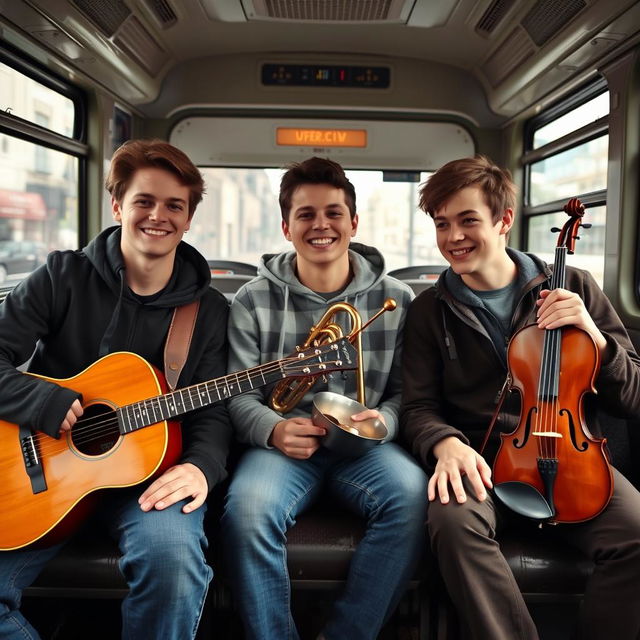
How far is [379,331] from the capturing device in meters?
2.51

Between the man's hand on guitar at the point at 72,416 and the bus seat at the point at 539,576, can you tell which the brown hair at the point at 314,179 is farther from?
the bus seat at the point at 539,576

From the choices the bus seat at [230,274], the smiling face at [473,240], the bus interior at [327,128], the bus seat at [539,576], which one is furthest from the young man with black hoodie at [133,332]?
the bus seat at [230,274]

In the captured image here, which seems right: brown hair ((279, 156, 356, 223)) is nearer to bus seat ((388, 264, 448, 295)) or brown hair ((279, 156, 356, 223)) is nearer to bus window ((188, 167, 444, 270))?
bus seat ((388, 264, 448, 295))

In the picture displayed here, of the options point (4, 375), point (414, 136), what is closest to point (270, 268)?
point (4, 375)

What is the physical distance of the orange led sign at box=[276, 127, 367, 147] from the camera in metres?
4.37

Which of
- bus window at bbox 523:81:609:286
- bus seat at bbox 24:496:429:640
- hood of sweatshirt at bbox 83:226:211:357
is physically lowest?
bus seat at bbox 24:496:429:640

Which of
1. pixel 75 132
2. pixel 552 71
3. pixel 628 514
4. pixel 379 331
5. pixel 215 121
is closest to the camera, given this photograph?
pixel 628 514

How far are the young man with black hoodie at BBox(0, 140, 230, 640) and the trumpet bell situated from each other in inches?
15.9

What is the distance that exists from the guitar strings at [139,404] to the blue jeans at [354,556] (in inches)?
12.9

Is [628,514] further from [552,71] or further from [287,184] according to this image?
[552,71]

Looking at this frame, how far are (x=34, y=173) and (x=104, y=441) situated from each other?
1.94m

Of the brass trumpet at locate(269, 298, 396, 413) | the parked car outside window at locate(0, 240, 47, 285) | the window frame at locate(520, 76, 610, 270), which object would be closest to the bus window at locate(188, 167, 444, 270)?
the window frame at locate(520, 76, 610, 270)

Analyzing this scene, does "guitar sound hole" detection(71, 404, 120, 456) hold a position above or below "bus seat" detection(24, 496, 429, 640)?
above

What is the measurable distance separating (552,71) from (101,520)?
3.23 metres
